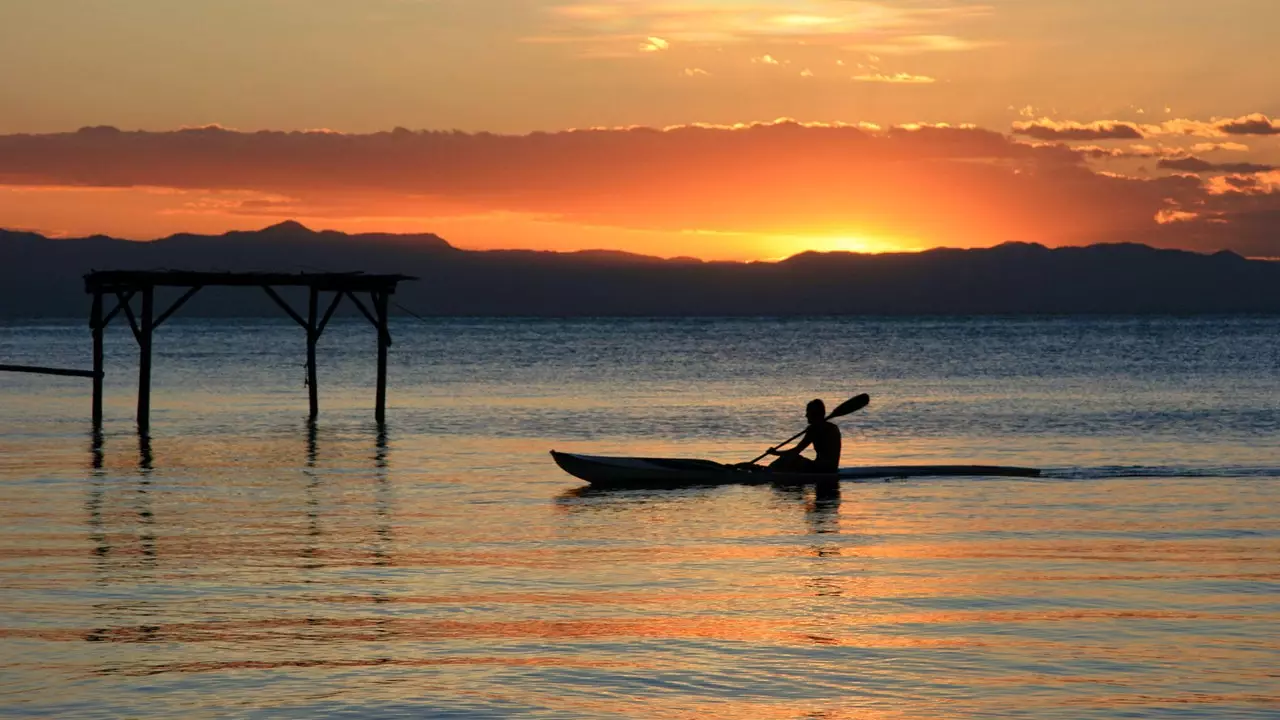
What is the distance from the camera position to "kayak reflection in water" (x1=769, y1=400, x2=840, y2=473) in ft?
79.0

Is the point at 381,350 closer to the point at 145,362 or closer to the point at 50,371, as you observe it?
the point at 145,362

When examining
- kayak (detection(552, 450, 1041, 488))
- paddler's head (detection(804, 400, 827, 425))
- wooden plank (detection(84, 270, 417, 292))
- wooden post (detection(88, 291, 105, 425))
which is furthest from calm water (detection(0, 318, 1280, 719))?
wooden plank (detection(84, 270, 417, 292))

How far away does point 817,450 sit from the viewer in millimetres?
24703

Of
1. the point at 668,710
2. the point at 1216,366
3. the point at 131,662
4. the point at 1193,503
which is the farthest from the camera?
the point at 1216,366

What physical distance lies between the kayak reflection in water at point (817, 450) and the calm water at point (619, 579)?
0.66 metres

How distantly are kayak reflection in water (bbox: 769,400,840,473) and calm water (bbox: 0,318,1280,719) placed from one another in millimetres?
658

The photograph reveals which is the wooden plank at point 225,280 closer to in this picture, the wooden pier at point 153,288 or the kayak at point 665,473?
the wooden pier at point 153,288

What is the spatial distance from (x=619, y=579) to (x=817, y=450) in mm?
10065

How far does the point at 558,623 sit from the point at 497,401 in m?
36.3

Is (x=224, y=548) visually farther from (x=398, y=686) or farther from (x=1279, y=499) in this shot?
(x=1279, y=499)

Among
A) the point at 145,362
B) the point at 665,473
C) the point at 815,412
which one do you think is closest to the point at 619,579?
the point at 665,473

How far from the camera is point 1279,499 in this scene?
21.9 meters

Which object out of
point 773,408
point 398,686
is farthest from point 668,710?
point 773,408

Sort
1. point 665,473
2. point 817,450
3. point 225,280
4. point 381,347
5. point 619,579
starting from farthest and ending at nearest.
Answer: point 381,347
point 225,280
point 817,450
point 665,473
point 619,579
